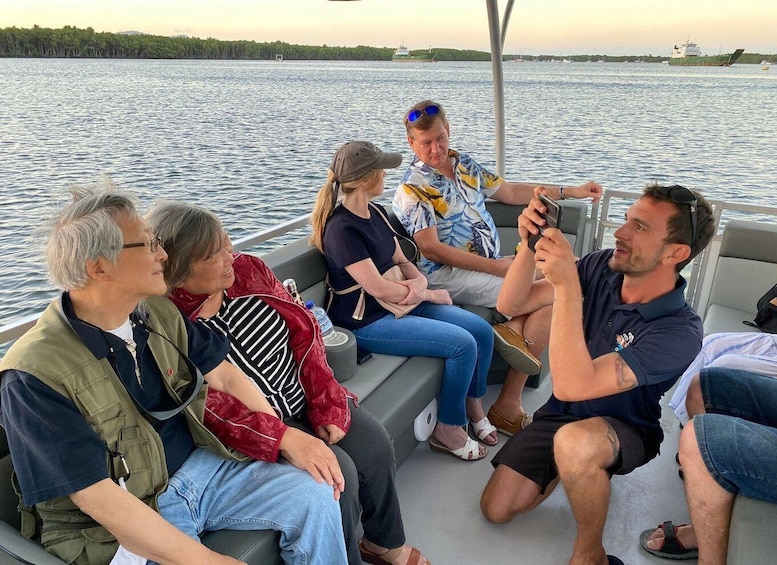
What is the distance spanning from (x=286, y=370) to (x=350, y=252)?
2.09 ft

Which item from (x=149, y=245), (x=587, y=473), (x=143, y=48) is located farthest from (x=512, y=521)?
(x=143, y=48)

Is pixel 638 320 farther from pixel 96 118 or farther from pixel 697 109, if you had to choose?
pixel 697 109

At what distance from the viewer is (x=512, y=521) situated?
1.92m

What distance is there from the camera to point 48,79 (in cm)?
3030

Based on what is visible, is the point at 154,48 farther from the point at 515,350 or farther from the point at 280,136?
the point at 515,350

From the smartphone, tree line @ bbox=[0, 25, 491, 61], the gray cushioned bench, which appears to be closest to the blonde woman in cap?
the smartphone

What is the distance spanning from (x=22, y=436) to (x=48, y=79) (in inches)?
1421


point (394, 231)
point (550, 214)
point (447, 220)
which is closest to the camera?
point (550, 214)

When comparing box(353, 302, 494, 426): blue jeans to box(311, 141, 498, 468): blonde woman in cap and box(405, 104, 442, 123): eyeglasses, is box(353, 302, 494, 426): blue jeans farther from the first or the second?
box(405, 104, 442, 123): eyeglasses

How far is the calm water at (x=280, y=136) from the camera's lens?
1199 cm

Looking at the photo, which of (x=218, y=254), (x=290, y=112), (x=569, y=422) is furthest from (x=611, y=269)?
(x=290, y=112)

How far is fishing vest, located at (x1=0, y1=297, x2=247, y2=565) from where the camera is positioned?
3.48 ft

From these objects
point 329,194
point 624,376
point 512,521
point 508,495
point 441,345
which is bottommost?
point 512,521

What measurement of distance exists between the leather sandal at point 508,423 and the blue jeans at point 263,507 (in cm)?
124
